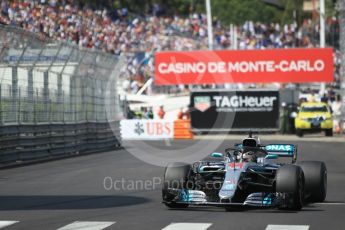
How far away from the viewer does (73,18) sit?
132 ft

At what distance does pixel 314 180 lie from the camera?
13.5m

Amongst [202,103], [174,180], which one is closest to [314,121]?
[202,103]

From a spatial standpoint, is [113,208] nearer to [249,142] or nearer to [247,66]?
[249,142]

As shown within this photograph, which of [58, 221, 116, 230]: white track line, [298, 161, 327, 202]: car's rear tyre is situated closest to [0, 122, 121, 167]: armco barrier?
[298, 161, 327, 202]: car's rear tyre

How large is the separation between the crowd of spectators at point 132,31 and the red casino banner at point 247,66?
9.94ft

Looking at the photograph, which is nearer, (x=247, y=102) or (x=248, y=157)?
(x=248, y=157)

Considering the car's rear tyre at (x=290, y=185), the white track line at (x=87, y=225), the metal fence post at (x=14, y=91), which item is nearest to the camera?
the white track line at (x=87, y=225)

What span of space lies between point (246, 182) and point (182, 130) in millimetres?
29451

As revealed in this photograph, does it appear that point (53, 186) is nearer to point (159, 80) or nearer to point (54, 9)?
point (54, 9)

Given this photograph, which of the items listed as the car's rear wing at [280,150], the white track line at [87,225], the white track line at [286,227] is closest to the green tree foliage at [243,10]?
the car's rear wing at [280,150]

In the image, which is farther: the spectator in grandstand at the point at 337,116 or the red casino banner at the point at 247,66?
the red casino banner at the point at 247,66

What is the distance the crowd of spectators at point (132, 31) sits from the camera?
1353 inches

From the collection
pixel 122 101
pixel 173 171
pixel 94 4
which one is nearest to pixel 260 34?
pixel 94 4

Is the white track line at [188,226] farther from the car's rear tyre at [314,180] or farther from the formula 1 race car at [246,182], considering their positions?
the car's rear tyre at [314,180]
